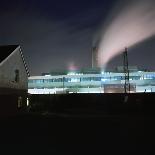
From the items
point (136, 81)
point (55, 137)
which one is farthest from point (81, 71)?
point (55, 137)

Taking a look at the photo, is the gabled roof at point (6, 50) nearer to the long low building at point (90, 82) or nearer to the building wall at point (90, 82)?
the long low building at point (90, 82)

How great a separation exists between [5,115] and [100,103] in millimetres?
19448

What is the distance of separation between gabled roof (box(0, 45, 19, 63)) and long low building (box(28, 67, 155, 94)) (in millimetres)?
88820

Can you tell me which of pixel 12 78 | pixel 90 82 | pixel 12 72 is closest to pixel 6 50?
pixel 12 72

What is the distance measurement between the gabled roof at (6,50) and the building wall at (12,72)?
1.10ft

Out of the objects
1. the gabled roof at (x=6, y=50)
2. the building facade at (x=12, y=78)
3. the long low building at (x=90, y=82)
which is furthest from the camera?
the long low building at (x=90, y=82)

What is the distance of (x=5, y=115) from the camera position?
37031 millimetres

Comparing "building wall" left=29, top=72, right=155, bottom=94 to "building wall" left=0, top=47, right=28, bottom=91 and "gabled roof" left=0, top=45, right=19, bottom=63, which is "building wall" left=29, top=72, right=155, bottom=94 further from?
"gabled roof" left=0, top=45, right=19, bottom=63

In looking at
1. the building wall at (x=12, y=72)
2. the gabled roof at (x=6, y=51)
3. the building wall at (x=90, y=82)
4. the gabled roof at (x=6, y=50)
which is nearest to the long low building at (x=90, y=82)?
the building wall at (x=90, y=82)

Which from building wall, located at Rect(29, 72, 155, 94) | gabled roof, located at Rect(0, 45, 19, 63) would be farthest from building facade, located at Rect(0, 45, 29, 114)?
building wall, located at Rect(29, 72, 155, 94)

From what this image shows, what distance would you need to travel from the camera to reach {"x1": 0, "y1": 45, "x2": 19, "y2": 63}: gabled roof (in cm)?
3942

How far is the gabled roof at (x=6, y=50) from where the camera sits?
129 feet

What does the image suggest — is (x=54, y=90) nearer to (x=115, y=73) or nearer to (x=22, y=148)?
(x=115, y=73)

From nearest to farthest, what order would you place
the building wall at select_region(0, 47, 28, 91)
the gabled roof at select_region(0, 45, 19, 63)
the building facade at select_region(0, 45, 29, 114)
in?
the building facade at select_region(0, 45, 29, 114) → the building wall at select_region(0, 47, 28, 91) → the gabled roof at select_region(0, 45, 19, 63)
